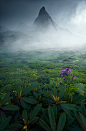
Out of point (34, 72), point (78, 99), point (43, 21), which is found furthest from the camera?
point (43, 21)

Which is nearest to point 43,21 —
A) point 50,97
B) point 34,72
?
point 34,72

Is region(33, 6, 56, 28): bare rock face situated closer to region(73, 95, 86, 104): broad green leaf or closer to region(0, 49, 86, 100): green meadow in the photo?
region(0, 49, 86, 100): green meadow

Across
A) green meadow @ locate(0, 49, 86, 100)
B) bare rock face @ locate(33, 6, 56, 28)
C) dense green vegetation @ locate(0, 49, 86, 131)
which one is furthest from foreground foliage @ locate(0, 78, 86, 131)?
bare rock face @ locate(33, 6, 56, 28)

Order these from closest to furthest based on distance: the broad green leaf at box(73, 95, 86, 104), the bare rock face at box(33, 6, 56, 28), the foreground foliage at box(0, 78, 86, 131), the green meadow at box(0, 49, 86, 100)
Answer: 1. the foreground foliage at box(0, 78, 86, 131)
2. the broad green leaf at box(73, 95, 86, 104)
3. the green meadow at box(0, 49, 86, 100)
4. the bare rock face at box(33, 6, 56, 28)

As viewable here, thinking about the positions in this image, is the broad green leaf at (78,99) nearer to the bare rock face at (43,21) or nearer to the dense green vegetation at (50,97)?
the dense green vegetation at (50,97)

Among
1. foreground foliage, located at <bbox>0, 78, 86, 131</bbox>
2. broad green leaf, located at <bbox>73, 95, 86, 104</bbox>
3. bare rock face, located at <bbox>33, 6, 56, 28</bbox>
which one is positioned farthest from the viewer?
bare rock face, located at <bbox>33, 6, 56, 28</bbox>

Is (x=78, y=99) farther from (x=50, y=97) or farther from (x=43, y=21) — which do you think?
(x=43, y=21)

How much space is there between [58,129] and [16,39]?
27711 mm

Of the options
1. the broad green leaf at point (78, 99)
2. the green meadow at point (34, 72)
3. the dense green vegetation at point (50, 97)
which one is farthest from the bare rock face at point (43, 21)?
the broad green leaf at point (78, 99)

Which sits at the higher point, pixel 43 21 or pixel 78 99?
pixel 43 21

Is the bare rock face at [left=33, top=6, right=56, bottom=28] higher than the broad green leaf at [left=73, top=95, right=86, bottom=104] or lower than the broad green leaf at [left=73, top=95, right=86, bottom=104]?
higher

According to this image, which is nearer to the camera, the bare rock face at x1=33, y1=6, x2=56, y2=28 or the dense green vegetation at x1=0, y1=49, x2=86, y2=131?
the dense green vegetation at x1=0, y1=49, x2=86, y2=131

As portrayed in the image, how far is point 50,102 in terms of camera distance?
1.24 ft

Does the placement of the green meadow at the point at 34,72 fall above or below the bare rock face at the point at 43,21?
below
